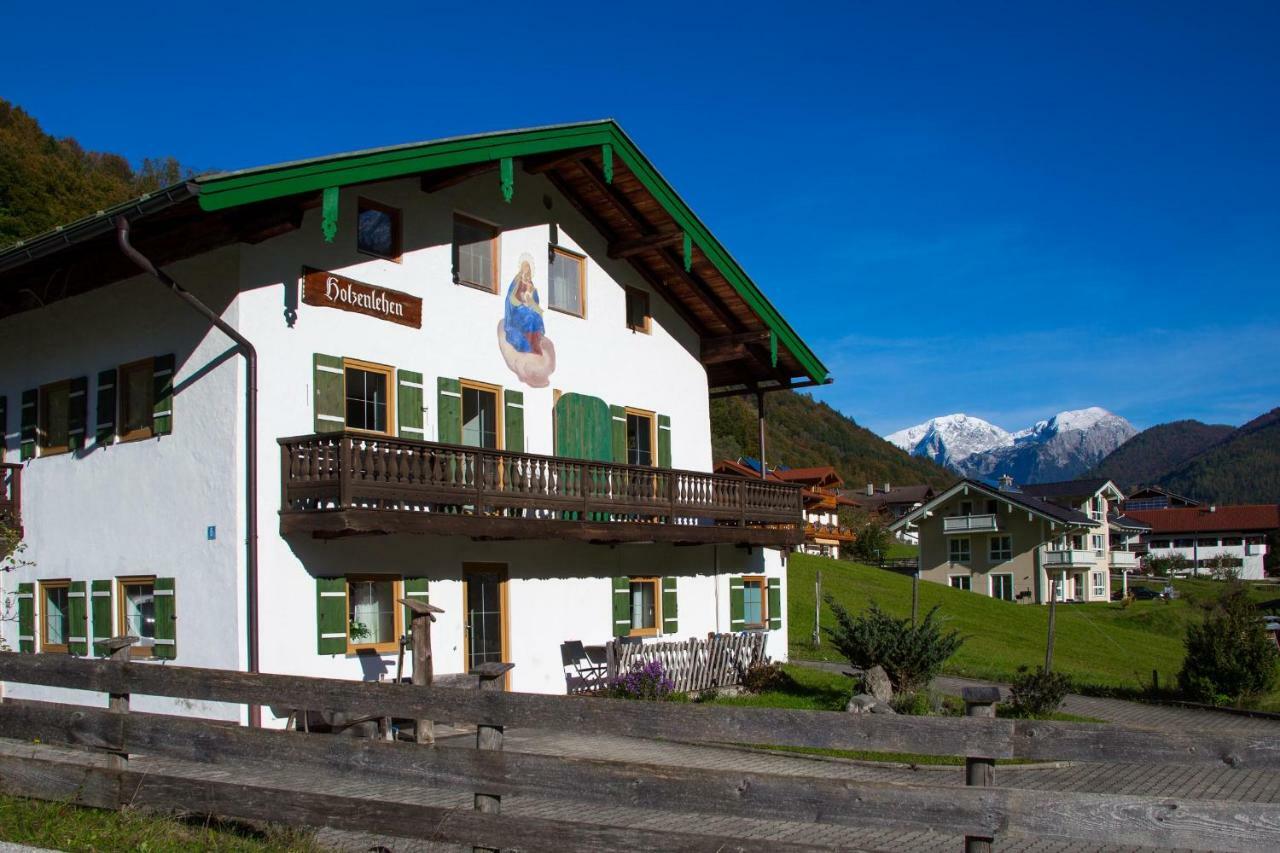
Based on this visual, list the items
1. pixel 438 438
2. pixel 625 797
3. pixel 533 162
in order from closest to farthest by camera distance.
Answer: pixel 625 797 → pixel 438 438 → pixel 533 162

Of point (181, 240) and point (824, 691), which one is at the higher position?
point (181, 240)

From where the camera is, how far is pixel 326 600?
16.1m

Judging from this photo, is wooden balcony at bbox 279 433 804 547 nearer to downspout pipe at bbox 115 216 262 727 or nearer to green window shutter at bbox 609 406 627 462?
downspout pipe at bbox 115 216 262 727

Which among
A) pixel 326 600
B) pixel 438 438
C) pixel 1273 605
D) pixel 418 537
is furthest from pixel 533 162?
pixel 1273 605

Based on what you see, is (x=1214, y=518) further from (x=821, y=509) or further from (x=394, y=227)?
(x=394, y=227)

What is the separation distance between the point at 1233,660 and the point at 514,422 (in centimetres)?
1324

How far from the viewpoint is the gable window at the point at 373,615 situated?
16.6 m

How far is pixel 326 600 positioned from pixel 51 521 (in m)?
5.28

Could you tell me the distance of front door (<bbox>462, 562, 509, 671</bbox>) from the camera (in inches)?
730

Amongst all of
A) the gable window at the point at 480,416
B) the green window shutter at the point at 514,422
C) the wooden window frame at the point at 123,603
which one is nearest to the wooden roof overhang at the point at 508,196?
the gable window at the point at 480,416

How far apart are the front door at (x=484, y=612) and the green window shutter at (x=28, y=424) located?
7020 mm

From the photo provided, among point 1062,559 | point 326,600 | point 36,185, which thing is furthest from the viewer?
point 1062,559

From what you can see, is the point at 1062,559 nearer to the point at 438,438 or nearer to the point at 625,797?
the point at 438,438

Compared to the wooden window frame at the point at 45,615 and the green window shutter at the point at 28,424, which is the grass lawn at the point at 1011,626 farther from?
the green window shutter at the point at 28,424
